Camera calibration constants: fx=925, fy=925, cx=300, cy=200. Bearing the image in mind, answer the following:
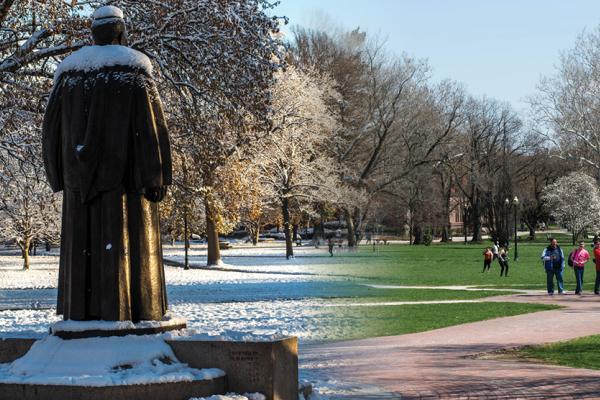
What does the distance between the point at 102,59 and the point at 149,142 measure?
32.8 inches

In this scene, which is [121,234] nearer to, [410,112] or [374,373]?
[374,373]

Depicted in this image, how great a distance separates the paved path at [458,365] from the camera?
1012 centimetres

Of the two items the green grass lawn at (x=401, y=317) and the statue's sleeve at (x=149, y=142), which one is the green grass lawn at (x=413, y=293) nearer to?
the green grass lawn at (x=401, y=317)

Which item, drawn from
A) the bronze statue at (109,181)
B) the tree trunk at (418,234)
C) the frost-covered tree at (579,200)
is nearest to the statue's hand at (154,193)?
the bronze statue at (109,181)

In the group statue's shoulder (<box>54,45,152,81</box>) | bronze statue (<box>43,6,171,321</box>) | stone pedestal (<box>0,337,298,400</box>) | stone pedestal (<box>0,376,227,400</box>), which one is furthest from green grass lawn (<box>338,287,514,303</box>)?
stone pedestal (<box>0,376,227,400</box>)

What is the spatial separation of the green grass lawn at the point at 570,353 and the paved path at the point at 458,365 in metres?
0.43

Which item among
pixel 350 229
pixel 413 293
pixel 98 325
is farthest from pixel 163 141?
pixel 350 229

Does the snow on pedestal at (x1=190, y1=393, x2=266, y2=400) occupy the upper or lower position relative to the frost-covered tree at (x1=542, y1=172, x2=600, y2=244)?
lower

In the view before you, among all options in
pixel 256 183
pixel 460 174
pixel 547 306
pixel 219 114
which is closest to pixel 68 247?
pixel 219 114

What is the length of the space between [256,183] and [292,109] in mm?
5525

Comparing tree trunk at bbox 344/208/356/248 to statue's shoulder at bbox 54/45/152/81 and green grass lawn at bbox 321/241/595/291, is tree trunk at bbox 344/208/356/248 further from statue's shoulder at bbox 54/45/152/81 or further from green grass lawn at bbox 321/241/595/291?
statue's shoulder at bbox 54/45/152/81

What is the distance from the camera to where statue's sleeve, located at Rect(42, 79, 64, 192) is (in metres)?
8.05

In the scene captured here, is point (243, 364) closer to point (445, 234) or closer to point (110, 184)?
point (110, 184)

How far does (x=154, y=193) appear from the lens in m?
7.90
